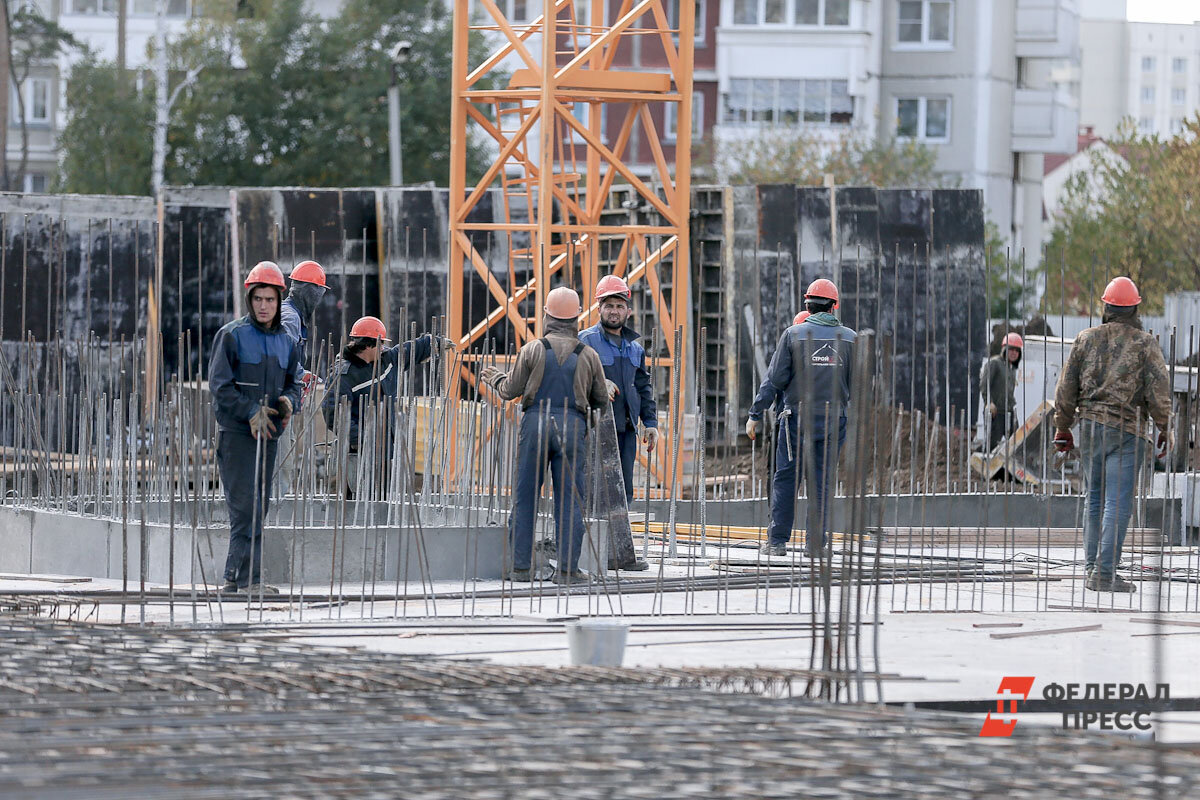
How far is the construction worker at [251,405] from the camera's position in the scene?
9.10 meters

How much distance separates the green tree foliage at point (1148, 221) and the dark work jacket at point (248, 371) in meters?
23.8

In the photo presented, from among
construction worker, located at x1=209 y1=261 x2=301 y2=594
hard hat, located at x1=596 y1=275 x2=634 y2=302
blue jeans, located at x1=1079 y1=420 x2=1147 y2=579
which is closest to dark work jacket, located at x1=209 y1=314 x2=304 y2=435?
construction worker, located at x1=209 y1=261 x2=301 y2=594

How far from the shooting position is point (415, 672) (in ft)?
19.4

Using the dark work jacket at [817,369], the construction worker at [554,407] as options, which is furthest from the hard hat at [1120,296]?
the construction worker at [554,407]

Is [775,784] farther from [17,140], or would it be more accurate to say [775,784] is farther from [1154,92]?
[1154,92]

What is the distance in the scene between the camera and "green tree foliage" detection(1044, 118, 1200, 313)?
34.8m

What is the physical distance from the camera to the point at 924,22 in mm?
48000

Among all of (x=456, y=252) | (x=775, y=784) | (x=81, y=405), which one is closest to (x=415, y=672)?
(x=775, y=784)

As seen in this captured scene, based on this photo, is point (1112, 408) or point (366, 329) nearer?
point (1112, 408)

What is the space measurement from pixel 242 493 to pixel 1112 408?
14.0ft

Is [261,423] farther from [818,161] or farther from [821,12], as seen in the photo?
[821,12]

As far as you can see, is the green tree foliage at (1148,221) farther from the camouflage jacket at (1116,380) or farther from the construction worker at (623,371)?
the camouflage jacket at (1116,380)

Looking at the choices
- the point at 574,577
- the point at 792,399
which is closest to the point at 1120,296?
the point at 792,399

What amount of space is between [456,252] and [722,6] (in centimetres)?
3064
